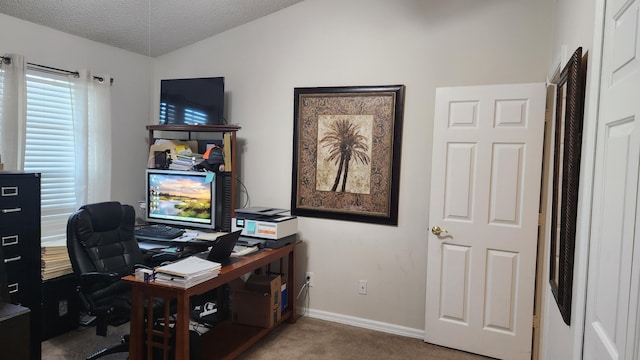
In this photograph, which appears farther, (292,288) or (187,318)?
(292,288)

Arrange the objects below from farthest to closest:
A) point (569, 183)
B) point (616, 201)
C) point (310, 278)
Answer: point (310, 278) < point (569, 183) < point (616, 201)

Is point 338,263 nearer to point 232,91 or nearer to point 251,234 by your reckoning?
point 251,234

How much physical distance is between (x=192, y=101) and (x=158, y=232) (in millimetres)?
1196

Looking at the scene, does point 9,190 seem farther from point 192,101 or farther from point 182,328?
point 192,101

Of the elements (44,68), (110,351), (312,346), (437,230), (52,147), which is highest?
(44,68)

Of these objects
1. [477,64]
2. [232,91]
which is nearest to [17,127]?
[232,91]

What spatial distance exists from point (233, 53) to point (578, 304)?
10.8ft

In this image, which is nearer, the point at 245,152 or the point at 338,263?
the point at 338,263

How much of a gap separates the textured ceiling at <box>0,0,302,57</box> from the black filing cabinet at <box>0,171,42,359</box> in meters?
1.27

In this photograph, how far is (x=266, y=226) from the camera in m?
3.17

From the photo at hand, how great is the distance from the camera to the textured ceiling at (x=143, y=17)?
296 centimetres

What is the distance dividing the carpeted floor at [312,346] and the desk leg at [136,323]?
659mm

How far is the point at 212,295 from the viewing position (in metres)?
3.79

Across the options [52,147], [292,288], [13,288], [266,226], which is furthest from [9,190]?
[292,288]
